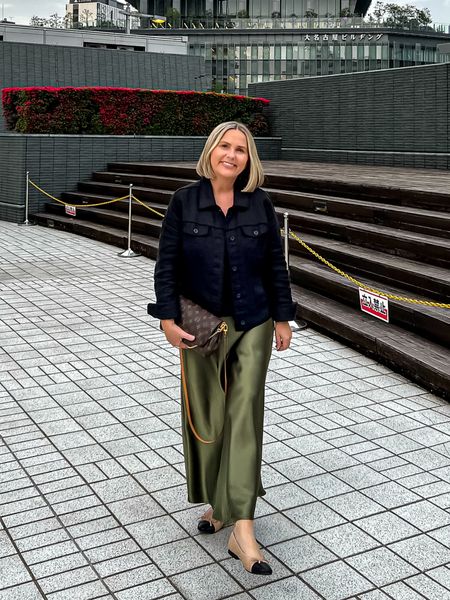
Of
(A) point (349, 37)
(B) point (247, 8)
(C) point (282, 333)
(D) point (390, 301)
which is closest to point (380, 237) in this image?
(D) point (390, 301)

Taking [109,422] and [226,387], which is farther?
[109,422]

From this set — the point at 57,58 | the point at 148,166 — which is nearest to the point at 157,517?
the point at 148,166

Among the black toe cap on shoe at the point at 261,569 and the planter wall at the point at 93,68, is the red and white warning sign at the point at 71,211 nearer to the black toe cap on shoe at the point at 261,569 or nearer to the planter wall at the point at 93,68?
the planter wall at the point at 93,68

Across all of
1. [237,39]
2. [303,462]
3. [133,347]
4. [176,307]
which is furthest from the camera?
[237,39]

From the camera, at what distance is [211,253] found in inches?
143

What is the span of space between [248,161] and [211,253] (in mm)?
492

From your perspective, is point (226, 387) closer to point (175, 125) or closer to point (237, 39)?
point (175, 125)

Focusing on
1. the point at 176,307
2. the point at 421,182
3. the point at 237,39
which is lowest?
the point at 176,307

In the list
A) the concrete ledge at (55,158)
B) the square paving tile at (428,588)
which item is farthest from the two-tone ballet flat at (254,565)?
the concrete ledge at (55,158)

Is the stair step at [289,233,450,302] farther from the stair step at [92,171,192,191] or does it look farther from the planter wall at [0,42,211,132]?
the planter wall at [0,42,211,132]

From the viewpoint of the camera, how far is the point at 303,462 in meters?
4.73

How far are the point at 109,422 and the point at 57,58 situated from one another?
1821cm

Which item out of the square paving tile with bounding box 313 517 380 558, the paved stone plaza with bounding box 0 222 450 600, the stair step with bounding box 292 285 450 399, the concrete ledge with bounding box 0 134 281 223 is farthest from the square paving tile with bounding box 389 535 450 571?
the concrete ledge with bounding box 0 134 281 223

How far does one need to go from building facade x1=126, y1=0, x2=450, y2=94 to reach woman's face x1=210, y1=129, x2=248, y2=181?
245 feet
